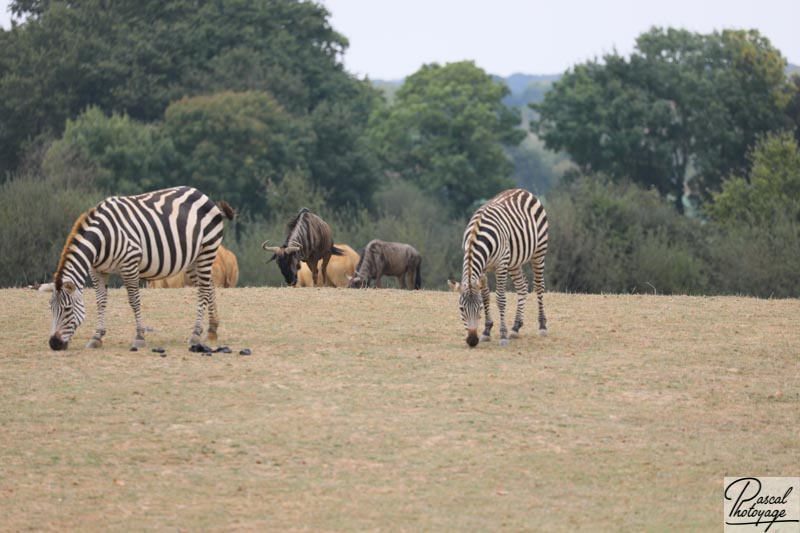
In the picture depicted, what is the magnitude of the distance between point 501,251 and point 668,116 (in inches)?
2333

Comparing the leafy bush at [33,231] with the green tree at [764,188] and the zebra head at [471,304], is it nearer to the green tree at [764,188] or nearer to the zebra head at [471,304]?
the zebra head at [471,304]

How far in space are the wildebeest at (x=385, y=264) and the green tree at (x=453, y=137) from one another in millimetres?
47148

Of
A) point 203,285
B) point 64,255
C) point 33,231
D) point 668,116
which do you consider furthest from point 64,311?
point 668,116

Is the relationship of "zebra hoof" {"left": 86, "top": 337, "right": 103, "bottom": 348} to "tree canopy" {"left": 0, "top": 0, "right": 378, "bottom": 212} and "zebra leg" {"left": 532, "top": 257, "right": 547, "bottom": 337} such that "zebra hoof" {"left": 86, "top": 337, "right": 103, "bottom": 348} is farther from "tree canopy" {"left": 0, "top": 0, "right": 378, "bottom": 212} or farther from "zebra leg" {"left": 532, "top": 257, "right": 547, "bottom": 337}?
"tree canopy" {"left": 0, "top": 0, "right": 378, "bottom": 212}

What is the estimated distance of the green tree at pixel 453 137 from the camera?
7700cm

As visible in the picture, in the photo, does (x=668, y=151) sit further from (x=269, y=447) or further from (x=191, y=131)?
(x=269, y=447)

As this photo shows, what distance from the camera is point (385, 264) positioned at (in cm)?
2811

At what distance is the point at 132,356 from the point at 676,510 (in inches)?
294

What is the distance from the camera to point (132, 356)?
15.4 metres

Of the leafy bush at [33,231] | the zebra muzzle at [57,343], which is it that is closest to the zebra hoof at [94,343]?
the zebra muzzle at [57,343]

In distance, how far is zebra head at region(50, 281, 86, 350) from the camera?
1495cm

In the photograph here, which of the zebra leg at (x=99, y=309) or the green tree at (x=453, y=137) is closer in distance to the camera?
the zebra leg at (x=99, y=309)

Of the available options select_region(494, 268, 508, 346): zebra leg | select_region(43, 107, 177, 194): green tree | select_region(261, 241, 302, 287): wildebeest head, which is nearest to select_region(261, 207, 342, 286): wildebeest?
select_region(261, 241, 302, 287): wildebeest head

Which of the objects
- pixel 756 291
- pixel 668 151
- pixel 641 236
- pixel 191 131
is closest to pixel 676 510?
pixel 756 291
